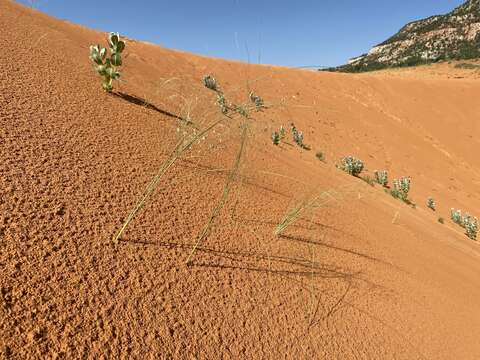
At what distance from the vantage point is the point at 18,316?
1.17 m

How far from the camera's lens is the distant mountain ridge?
45159 millimetres

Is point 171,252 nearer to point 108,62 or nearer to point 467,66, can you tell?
point 108,62

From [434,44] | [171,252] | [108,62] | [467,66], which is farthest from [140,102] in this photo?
[434,44]

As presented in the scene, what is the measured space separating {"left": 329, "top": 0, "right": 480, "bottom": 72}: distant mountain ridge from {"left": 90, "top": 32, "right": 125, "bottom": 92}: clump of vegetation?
45507 millimetres

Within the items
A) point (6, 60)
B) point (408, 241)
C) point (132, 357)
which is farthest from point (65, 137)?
point (408, 241)

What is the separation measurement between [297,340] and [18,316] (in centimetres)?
105

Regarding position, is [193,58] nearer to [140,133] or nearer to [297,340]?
[140,133]

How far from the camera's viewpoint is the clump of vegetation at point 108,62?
10.1 feet

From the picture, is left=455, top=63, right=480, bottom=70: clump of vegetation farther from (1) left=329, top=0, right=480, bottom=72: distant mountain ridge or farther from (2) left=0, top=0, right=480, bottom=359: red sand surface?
(2) left=0, top=0, right=480, bottom=359: red sand surface

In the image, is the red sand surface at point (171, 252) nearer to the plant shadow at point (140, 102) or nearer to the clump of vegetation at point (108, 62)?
the plant shadow at point (140, 102)

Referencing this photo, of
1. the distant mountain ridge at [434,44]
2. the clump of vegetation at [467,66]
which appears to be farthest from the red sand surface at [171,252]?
the distant mountain ridge at [434,44]

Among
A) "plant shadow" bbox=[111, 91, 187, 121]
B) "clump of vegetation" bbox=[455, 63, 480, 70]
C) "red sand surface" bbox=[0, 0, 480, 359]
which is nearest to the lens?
"red sand surface" bbox=[0, 0, 480, 359]

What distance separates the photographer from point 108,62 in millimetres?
3096

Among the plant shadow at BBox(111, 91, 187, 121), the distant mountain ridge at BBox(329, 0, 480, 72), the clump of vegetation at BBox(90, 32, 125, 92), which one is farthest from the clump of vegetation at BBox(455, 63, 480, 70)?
the clump of vegetation at BBox(90, 32, 125, 92)
